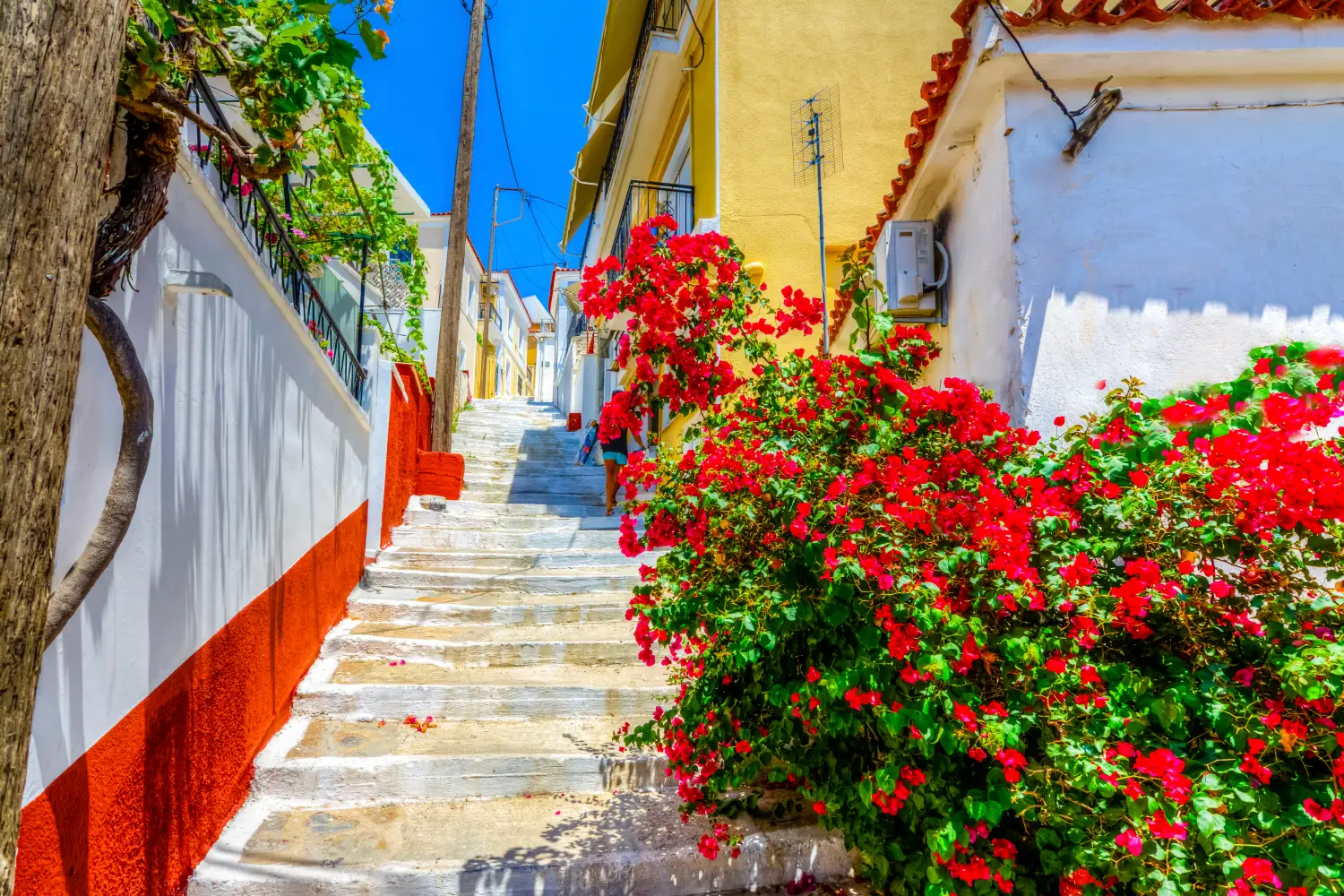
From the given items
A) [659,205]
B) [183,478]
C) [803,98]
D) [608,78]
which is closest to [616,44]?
[608,78]

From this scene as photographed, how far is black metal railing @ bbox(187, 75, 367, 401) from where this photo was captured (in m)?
3.20

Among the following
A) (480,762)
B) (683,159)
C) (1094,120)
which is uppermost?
(683,159)

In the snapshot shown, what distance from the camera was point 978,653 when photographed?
230 cm

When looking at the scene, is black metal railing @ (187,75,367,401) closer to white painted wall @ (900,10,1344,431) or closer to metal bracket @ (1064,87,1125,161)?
white painted wall @ (900,10,1344,431)

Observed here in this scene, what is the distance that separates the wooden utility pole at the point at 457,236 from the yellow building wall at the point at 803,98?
12.5 ft

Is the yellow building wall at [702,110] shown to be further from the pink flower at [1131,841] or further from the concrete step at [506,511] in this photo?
the pink flower at [1131,841]

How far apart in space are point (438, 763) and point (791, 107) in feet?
23.0

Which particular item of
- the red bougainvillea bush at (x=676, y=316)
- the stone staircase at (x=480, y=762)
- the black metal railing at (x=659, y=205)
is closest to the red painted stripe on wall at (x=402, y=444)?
the stone staircase at (x=480, y=762)

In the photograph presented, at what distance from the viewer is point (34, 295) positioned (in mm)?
1436

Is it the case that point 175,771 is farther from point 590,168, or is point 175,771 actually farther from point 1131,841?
point 590,168

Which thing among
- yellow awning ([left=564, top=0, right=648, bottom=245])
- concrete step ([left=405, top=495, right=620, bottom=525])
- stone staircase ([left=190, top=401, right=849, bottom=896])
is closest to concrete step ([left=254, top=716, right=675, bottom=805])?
stone staircase ([left=190, top=401, right=849, bottom=896])

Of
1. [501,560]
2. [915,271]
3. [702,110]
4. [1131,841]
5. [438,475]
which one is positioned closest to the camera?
[1131,841]

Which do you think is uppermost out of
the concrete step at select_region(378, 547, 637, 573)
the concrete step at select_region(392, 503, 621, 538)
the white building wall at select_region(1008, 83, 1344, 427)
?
the white building wall at select_region(1008, 83, 1344, 427)

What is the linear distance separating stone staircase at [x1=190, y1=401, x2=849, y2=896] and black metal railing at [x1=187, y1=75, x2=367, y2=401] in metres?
1.92
